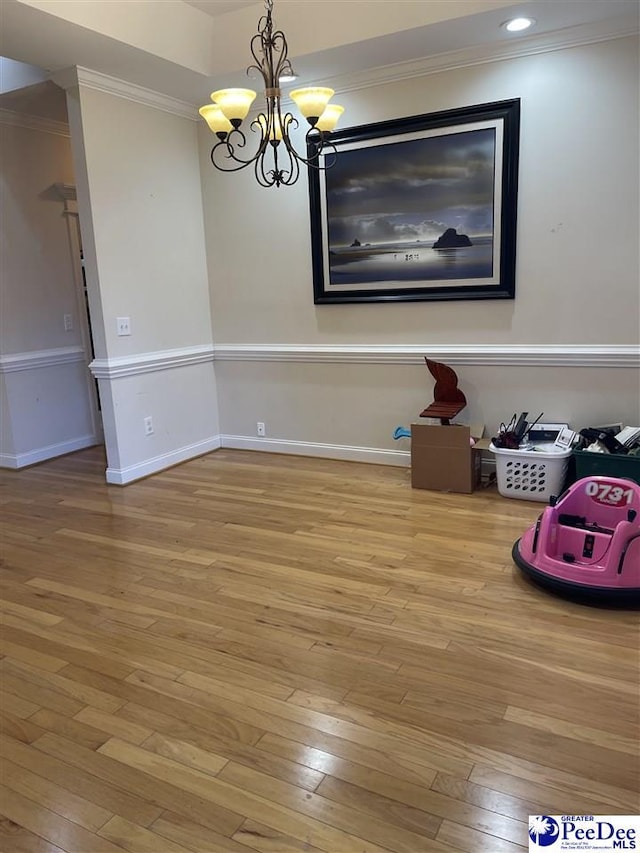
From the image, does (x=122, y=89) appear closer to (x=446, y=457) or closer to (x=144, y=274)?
(x=144, y=274)

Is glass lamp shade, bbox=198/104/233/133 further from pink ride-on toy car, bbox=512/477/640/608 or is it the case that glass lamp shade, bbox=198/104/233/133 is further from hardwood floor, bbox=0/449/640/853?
pink ride-on toy car, bbox=512/477/640/608

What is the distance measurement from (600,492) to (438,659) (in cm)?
109

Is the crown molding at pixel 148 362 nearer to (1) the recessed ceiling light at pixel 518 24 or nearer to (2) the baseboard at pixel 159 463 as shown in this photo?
(2) the baseboard at pixel 159 463

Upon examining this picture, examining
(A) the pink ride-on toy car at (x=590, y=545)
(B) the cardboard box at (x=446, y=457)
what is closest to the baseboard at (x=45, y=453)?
(B) the cardboard box at (x=446, y=457)

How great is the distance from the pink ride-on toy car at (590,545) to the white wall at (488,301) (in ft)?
3.81

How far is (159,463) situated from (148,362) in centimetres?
76

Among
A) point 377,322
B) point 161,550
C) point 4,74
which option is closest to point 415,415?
point 377,322

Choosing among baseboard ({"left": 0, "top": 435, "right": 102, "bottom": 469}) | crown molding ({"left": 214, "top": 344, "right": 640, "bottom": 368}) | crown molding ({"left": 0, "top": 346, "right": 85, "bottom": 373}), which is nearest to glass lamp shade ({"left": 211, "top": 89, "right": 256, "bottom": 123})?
crown molding ({"left": 214, "top": 344, "right": 640, "bottom": 368})

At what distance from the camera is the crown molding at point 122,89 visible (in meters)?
3.68

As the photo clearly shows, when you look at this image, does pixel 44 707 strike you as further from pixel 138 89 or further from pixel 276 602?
pixel 138 89

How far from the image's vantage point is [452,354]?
4.01m

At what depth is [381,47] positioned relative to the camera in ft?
11.5

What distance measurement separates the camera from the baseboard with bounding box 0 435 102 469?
480cm

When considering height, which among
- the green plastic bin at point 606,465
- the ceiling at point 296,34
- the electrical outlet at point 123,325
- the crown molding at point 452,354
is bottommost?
the green plastic bin at point 606,465
